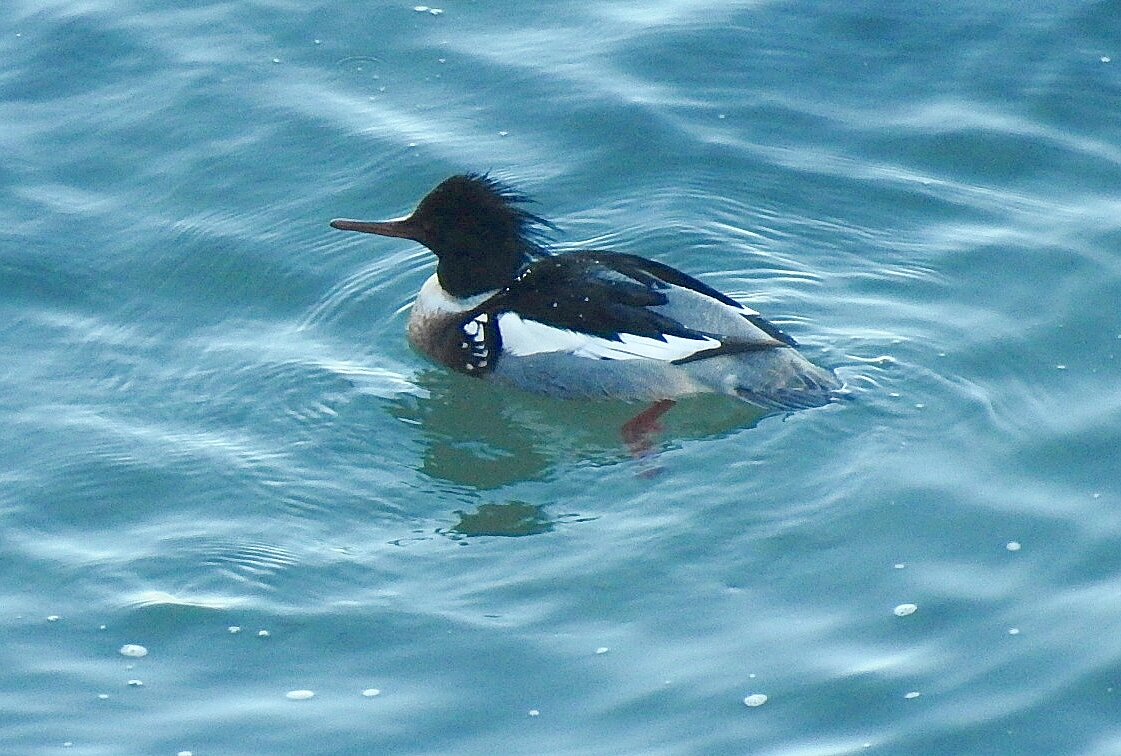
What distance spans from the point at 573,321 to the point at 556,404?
445 millimetres

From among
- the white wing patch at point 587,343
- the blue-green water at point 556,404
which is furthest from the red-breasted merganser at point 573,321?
the blue-green water at point 556,404

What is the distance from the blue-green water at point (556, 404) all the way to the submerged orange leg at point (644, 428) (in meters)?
0.08

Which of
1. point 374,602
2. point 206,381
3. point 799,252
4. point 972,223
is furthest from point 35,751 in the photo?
point 972,223

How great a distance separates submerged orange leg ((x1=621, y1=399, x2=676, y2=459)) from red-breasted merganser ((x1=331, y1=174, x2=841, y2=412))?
2cm

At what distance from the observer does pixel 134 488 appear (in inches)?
327

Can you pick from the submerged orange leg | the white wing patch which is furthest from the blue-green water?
the white wing patch

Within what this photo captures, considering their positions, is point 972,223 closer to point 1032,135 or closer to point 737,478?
point 1032,135

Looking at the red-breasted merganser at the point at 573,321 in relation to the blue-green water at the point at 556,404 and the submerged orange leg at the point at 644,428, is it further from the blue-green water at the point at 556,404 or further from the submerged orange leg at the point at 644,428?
the blue-green water at the point at 556,404

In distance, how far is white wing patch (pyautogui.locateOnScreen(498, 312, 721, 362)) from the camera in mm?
8742

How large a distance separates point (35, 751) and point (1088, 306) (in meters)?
5.39

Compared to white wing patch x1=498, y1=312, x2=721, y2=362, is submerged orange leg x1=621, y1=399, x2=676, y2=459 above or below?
below

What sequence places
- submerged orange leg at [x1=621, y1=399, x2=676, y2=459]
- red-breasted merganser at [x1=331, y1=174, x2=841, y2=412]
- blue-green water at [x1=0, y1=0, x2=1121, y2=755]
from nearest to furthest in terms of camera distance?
blue-green water at [x1=0, y1=0, x2=1121, y2=755], submerged orange leg at [x1=621, y1=399, x2=676, y2=459], red-breasted merganser at [x1=331, y1=174, x2=841, y2=412]

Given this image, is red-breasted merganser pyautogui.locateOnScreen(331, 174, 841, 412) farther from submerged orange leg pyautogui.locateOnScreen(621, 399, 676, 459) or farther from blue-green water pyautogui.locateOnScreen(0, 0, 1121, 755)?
blue-green water pyautogui.locateOnScreen(0, 0, 1121, 755)

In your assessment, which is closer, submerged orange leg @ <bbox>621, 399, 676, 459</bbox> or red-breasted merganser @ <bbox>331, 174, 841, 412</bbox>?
submerged orange leg @ <bbox>621, 399, 676, 459</bbox>
